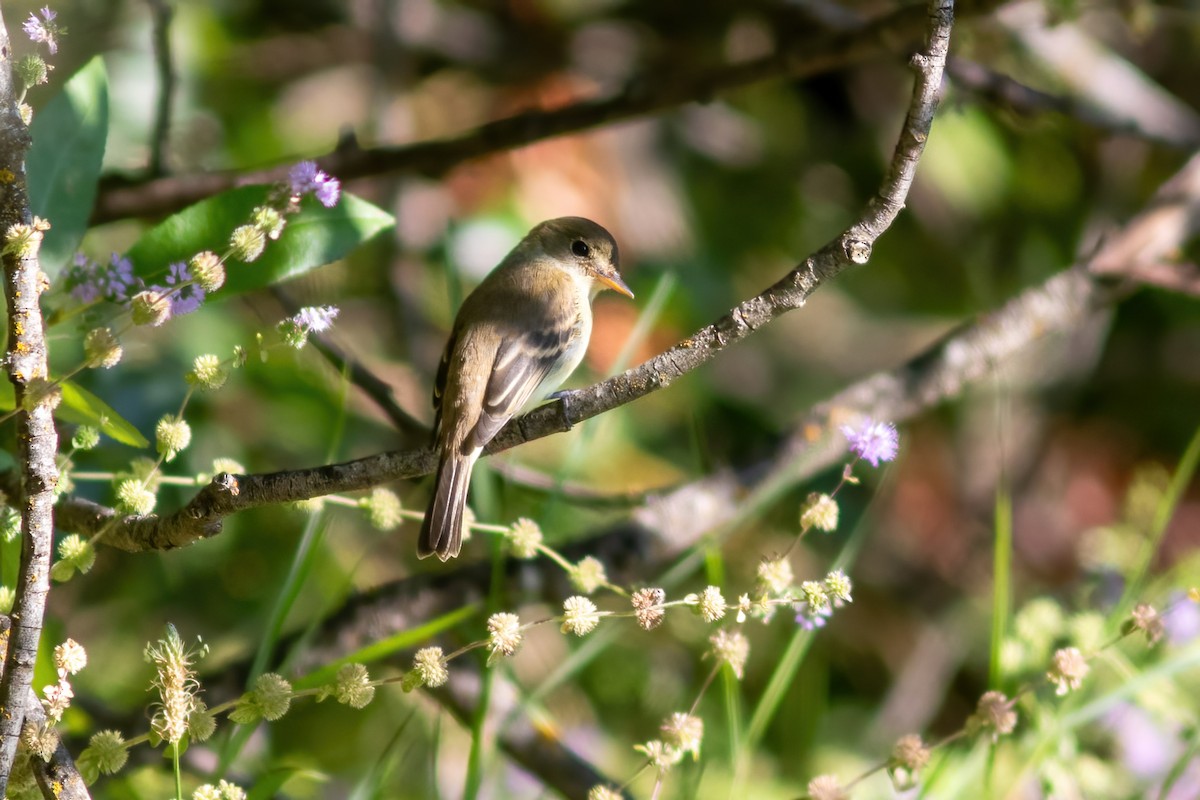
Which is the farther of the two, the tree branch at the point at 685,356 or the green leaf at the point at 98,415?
the green leaf at the point at 98,415

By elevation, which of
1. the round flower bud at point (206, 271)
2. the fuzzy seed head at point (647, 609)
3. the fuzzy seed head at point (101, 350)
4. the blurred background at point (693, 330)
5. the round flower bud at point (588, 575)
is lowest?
the blurred background at point (693, 330)

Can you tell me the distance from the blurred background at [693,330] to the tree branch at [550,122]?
0.07 metres

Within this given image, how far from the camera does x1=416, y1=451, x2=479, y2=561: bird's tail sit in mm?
1977

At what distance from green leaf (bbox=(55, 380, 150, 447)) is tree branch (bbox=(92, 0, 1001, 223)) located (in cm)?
115

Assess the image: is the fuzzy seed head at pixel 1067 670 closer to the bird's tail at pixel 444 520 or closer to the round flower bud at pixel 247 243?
the bird's tail at pixel 444 520

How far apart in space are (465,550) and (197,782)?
1144mm

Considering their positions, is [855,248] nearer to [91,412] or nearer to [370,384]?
[91,412]

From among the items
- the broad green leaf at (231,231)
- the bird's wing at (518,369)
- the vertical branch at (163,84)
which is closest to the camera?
the broad green leaf at (231,231)

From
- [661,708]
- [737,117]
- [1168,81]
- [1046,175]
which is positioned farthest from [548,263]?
[1168,81]

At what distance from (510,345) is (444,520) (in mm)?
669

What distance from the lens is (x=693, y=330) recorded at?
4312mm

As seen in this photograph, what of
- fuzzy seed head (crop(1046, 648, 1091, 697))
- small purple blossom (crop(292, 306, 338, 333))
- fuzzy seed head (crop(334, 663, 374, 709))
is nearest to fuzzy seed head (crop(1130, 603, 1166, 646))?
fuzzy seed head (crop(1046, 648, 1091, 697))

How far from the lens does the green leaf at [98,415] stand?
160 centimetres

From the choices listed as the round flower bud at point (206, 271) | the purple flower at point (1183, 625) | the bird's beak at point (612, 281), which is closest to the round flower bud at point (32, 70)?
the round flower bud at point (206, 271)
